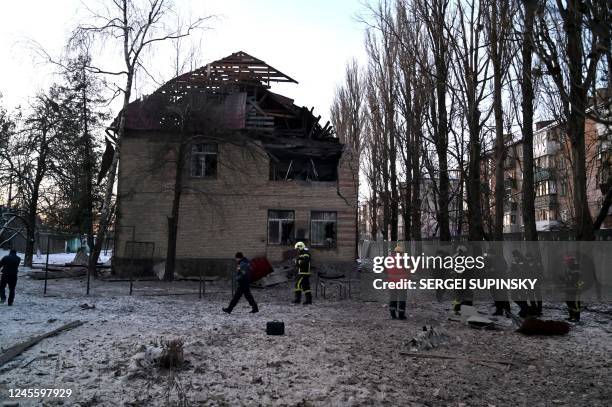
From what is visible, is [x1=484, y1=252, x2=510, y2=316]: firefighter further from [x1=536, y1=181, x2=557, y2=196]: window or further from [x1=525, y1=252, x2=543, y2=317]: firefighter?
[x1=536, y1=181, x2=557, y2=196]: window

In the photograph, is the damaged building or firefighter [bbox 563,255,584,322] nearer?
firefighter [bbox 563,255,584,322]

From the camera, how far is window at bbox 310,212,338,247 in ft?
79.0

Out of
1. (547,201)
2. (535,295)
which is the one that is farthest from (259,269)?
(547,201)

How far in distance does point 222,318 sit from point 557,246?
16.0m

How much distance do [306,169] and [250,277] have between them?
12412 millimetres

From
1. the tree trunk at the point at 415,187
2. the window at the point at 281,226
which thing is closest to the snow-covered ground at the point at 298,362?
the tree trunk at the point at 415,187

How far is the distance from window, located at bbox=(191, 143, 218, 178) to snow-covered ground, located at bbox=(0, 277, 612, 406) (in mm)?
12700

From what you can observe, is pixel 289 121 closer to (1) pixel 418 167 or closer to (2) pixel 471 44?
(1) pixel 418 167

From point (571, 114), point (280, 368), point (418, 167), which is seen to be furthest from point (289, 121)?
point (280, 368)

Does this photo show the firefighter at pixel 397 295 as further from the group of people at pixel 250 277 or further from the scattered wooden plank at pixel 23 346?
the scattered wooden plank at pixel 23 346

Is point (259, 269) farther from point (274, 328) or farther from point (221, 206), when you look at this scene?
point (274, 328)

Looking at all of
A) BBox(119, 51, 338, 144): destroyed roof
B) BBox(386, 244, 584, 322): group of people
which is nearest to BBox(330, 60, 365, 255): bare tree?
BBox(119, 51, 338, 144): destroyed roof

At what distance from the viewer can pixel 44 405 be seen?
5.08 meters

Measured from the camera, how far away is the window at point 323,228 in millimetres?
24094
